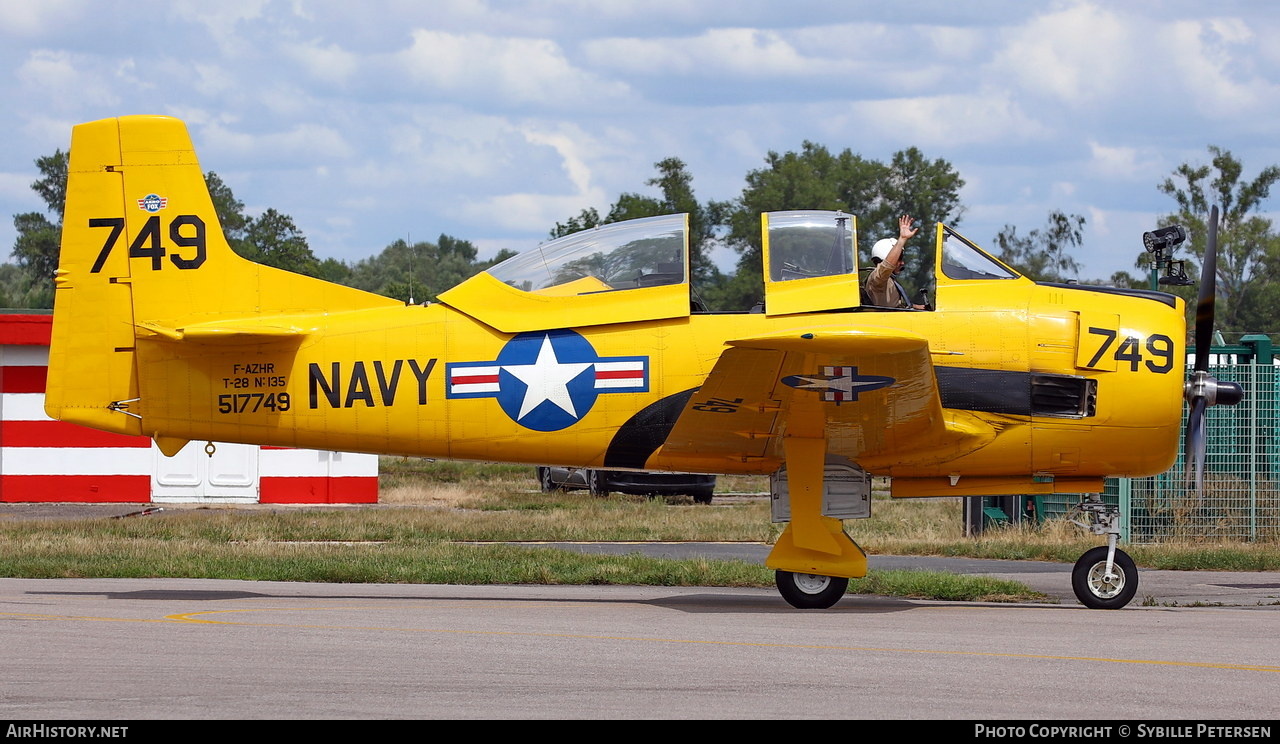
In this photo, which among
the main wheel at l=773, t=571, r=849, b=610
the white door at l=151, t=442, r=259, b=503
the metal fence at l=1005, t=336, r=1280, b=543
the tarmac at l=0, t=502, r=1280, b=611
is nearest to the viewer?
the main wheel at l=773, t=571, r=849, b=610

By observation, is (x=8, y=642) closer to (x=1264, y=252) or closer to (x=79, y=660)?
(x=79, y=660)

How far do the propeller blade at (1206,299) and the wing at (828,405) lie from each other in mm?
1991

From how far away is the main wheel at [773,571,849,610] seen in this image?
10.8m

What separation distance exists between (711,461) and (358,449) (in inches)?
120

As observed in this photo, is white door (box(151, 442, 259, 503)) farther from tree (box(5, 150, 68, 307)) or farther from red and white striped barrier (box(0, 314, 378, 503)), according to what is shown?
tree (box(5, 150, 68, 307))

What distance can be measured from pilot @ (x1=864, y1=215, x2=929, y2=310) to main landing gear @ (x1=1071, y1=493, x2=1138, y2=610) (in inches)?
91.9

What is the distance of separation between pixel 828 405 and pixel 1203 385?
3.28 m

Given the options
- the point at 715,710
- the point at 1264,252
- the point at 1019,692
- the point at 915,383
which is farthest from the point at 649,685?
the point at 1264,252

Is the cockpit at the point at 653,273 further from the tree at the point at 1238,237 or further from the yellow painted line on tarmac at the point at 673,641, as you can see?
the tree at the point at 1238,237

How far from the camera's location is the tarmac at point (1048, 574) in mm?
11908

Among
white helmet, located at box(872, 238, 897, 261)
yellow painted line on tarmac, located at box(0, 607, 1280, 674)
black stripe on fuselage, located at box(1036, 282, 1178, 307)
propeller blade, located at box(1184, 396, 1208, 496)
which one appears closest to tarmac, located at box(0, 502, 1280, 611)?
propeller blade, located at box(1184, 396, 1208, 496)

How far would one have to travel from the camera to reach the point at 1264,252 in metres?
68.8

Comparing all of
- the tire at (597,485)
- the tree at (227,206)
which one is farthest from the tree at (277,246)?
the tire at (597,485)

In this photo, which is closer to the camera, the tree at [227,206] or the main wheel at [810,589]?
the main wheel at [810,589]
